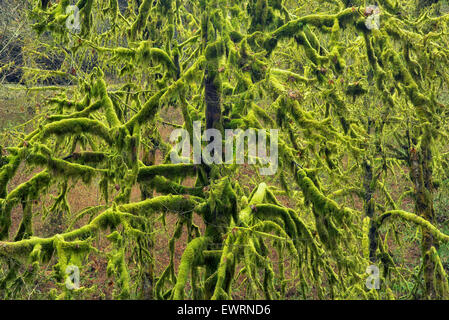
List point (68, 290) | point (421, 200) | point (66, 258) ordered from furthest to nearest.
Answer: point (421, 200) → point (66, 258) → point (68, 290)

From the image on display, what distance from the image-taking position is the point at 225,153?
438 centimetres

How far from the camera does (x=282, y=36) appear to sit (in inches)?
176

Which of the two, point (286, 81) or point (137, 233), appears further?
point (286, 81)

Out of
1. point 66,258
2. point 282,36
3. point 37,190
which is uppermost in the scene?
point 282,36

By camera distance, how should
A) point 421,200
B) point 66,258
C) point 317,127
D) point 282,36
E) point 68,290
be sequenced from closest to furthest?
point 68,290, point 66,258, point 317,127, point 282,36, point 421,200

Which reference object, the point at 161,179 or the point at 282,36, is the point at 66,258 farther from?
the point at 282,36

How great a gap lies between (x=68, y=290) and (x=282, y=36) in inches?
123

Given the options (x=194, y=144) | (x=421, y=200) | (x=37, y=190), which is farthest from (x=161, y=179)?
(x=421, y=200)
